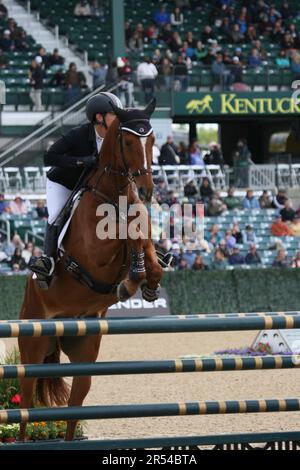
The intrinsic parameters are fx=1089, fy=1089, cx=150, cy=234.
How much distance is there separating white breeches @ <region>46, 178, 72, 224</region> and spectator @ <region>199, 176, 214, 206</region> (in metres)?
15.8

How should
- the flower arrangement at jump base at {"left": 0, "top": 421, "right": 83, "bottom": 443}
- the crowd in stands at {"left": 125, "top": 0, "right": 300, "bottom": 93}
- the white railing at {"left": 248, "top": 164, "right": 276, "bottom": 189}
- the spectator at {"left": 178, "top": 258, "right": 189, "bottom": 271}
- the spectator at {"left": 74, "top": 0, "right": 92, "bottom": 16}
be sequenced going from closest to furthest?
the flower arrangement at jump base at {"left": 0, "top": 421, "right": 83, "bottom": 443}, the spectator at {"left": 178, "top": 258, "right": 189, "bottom": 271}, the white railing at {"left": 248, "top": 164, "right": 276, "bottom": 189}, the crowd in stands at {"left": 125, "top": 0, "right": 300, "bottom": 93}, the spectator at {"left": 74, "top": 0, "right": 92, "bottom": 16}

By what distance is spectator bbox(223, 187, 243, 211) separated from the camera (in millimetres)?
24703

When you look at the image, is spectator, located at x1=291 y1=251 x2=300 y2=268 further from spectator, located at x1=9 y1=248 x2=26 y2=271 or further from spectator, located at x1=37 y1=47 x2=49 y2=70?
spectator, located at x1=37 y1=47 x2=49 y2=70

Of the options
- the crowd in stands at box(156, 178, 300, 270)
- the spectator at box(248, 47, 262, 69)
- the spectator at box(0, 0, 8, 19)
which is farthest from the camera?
the spectator at box(248, 47, 262, 69)

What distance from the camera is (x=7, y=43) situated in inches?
1108

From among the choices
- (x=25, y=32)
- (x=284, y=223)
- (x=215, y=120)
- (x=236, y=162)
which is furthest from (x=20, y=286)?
(x=215, y=120)

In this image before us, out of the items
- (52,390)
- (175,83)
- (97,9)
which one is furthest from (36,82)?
(52,390)

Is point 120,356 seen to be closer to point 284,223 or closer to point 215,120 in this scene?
point 284,223

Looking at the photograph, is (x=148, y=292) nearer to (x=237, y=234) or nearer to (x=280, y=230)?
(x=237, y=234)

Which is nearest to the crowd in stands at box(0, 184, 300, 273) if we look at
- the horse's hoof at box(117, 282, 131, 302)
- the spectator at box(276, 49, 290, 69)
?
the spectator at box(276, 49, 290, 69)

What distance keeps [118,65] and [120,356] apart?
12.0 m

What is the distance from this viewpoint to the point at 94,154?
8172 millimetres
